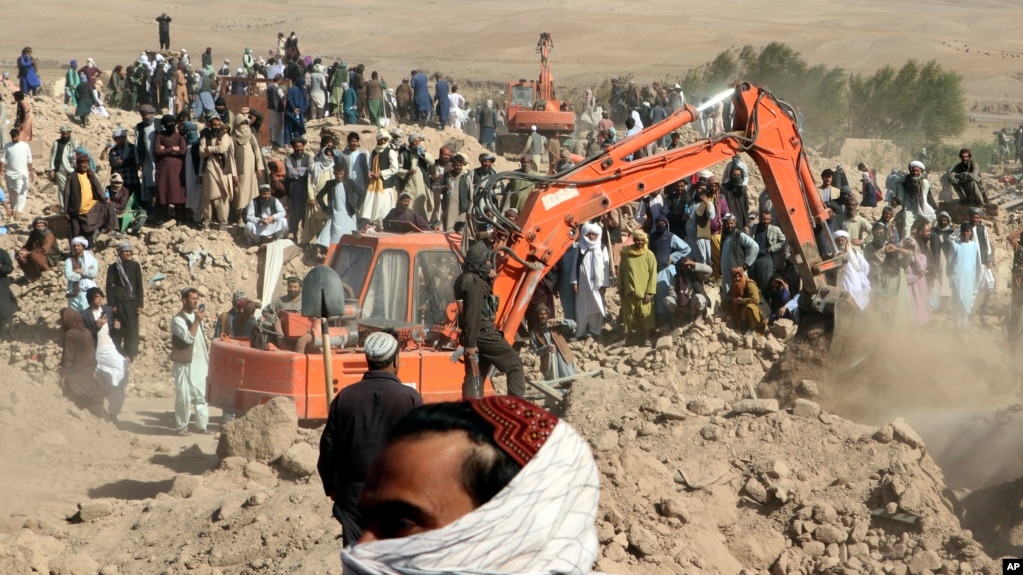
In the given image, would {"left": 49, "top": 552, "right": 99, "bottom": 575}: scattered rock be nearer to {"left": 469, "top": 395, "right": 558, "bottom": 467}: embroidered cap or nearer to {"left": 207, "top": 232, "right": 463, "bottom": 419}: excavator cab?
{"left": 207, "top": 232, "right": 463, "bottom": 419}: excavator cab

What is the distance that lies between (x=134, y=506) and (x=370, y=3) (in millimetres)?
101448

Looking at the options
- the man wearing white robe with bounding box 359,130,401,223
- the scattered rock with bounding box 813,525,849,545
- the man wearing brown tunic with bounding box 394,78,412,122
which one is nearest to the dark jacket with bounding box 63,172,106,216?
the man wearing white robe with bounding box 359,130,401,223

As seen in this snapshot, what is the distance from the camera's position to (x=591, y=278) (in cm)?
1532

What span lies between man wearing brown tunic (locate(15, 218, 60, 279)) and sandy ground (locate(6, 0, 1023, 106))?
50.0 meters

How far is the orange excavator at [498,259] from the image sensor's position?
37.6ft

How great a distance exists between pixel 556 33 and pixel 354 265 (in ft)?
259

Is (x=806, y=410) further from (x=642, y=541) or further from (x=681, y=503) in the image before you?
(x=642, y=541)

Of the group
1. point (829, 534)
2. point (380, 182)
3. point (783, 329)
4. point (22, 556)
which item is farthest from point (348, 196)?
point (829, 534)

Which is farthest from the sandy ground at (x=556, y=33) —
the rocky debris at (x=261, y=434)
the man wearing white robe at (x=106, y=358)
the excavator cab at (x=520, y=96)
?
the rocky debris at (x=261, y=434)

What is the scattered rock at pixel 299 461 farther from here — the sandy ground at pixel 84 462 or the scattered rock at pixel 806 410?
the scattered rock at pixel 806 410

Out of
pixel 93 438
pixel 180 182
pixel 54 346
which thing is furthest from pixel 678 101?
pixel 93 438

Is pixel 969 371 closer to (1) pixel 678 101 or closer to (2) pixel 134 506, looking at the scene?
(2) pixel 134 506

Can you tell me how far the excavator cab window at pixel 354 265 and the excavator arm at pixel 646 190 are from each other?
123cm

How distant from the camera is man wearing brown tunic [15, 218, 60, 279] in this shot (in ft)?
57.5
